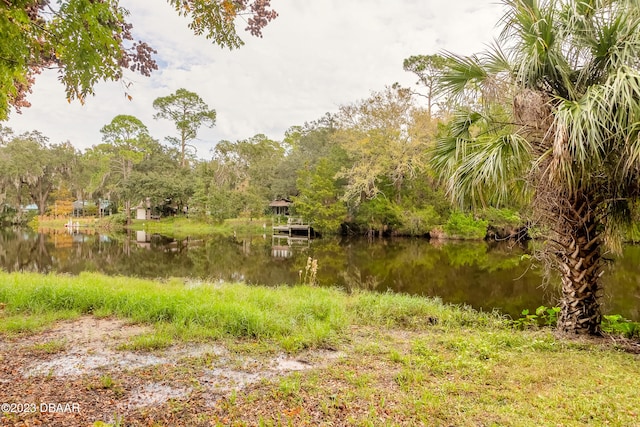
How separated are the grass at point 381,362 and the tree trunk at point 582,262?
42 cm

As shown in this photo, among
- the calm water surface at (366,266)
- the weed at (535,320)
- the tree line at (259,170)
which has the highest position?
the tree line at (259,170)

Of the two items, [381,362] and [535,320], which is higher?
[381,362]

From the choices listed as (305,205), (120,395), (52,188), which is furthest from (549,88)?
(52,188)

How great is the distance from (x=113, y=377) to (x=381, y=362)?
2.61m

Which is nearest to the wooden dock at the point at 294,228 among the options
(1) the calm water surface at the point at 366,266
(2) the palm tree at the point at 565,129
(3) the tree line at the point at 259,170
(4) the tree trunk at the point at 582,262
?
(3) the tree line at the point at 259,170

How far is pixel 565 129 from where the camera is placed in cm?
389

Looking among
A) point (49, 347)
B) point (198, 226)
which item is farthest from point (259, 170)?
point (49, 347)

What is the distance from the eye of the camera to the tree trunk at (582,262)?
4.72 meters

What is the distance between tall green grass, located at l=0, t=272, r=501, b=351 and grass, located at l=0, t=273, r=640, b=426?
20 mm

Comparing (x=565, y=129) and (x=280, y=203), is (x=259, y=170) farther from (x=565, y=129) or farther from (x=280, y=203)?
(x=565, y=129)

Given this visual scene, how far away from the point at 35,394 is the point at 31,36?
296 cm

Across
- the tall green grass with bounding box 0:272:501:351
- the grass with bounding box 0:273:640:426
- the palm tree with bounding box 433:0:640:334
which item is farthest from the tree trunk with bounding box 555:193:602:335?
the tall green grass with bounding box 0:272:501:351

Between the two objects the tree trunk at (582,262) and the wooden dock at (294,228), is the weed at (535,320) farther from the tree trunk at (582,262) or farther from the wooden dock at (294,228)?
the wooden dock at (294,228)

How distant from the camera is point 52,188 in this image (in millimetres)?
39094
